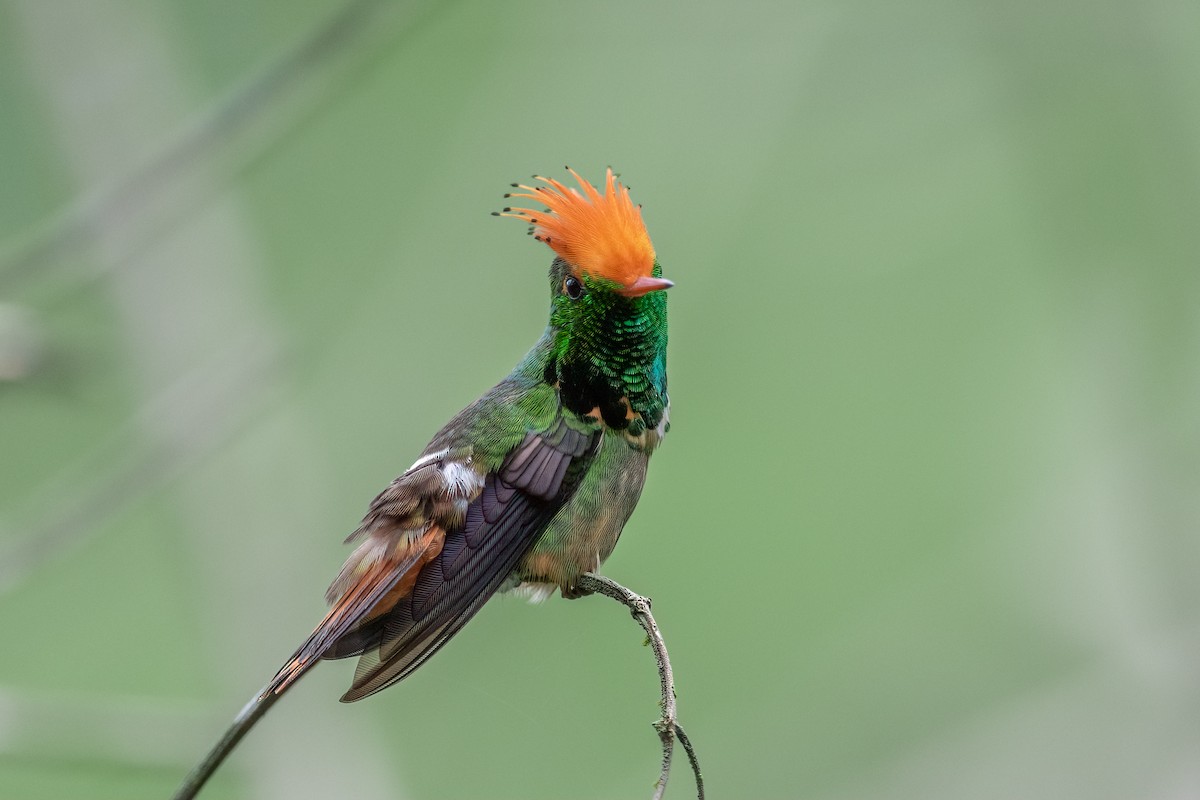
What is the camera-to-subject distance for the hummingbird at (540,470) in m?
1.82

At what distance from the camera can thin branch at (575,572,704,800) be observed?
167 centimetres

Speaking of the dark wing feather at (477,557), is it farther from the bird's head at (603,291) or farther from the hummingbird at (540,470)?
the bird's head at (603,291)

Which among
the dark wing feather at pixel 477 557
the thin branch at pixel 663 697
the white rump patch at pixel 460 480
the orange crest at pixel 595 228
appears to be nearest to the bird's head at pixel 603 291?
the orange crest at pixel 595 228

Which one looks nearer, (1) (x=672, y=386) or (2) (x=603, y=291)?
(2) (x=603, y=291)

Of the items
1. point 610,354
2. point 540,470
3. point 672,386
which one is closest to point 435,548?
point 540,470

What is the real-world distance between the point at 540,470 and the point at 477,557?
0.20 m

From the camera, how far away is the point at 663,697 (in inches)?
69.3

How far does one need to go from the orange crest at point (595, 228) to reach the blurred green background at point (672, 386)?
1.83 feet

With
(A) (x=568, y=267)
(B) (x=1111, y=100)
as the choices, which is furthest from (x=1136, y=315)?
(A) (x=568, y=267)

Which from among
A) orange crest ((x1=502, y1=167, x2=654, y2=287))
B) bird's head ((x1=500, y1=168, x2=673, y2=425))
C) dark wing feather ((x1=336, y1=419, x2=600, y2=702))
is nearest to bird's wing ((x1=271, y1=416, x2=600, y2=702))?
dark wing feather ((x1=336, y1=419, x2=600, y2=702))

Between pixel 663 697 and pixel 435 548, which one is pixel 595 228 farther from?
pixel 663 697

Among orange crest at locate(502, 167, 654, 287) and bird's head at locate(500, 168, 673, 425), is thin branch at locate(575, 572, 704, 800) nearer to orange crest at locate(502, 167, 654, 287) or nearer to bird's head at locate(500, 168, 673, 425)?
bird's head at locate(500, 168, 673, 425)

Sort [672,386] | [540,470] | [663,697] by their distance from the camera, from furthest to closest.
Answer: [672,386]
[540,470]
[663,697]

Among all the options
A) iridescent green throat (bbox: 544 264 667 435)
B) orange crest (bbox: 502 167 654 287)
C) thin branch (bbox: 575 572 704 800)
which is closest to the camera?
thin branch (bbox: 575 572 704 800)
